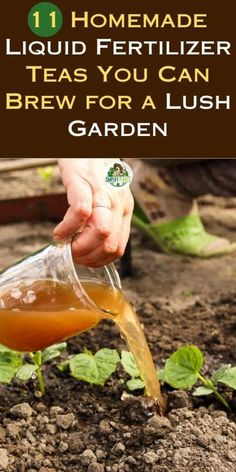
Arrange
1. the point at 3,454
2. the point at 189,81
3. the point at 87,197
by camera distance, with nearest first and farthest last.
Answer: the point at 87,197 < the point at 3,454 < the point at 189,81

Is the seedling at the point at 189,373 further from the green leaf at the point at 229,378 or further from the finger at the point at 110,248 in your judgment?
the finger at the point at 110,248

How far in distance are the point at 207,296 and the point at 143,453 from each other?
1162 mm

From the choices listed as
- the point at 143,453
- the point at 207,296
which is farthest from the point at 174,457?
the point at 207,296

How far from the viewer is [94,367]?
96.0 inches

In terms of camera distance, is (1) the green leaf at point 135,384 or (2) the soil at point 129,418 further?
(1) the green leaf at point 135,384

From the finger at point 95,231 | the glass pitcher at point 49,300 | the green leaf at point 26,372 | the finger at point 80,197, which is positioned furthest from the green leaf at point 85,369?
the finger at point 80,197

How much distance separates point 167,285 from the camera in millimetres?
3459

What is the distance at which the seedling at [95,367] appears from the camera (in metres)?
2.42

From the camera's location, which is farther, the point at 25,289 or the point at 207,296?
the point at 207,296

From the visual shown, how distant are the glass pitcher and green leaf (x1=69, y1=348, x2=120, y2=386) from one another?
0.22 m

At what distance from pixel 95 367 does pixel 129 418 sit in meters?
0.17

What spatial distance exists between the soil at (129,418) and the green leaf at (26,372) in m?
0.08

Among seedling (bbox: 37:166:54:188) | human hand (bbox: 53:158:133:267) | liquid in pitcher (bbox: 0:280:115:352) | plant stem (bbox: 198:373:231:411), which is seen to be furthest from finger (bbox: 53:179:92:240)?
seedling (bbox: 37:166:54:188)

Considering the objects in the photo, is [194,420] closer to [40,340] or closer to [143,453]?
[143,453]
